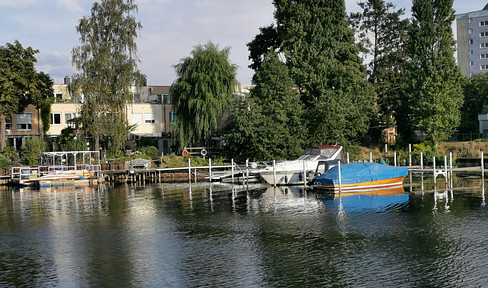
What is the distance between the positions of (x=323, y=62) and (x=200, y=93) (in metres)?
13.3

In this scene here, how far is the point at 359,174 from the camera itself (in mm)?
36656

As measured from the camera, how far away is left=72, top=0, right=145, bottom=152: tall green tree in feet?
178

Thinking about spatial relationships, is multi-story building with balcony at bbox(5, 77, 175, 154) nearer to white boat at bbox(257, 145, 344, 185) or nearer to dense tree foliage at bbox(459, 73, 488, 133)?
white boat at bbox(257, 145, 344, 185)

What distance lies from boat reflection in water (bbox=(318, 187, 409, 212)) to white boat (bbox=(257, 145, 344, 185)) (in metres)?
5.46

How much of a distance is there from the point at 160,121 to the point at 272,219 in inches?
1855

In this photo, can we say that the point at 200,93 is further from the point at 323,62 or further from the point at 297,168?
the point at 297,168

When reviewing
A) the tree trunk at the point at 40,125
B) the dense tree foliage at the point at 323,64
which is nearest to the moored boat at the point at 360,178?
the dense tree foliage at the point at 323,64

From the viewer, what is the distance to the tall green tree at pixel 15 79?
56.1 meters

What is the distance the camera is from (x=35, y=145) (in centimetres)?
5388

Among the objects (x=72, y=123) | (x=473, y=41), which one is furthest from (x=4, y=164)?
(x=473, y=41)

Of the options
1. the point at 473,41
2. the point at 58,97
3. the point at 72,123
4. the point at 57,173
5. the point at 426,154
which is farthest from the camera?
the point at 473,41

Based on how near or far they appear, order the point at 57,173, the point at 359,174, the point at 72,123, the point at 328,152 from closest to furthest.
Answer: the point at 359,174, the point at 328,152, the point at 57,173, the point at 72,123

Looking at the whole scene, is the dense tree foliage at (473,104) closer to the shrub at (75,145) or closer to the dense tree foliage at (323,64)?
the dense tree foliage at (323,64)

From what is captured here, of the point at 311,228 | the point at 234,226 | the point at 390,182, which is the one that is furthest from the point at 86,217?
the point at 390,182
